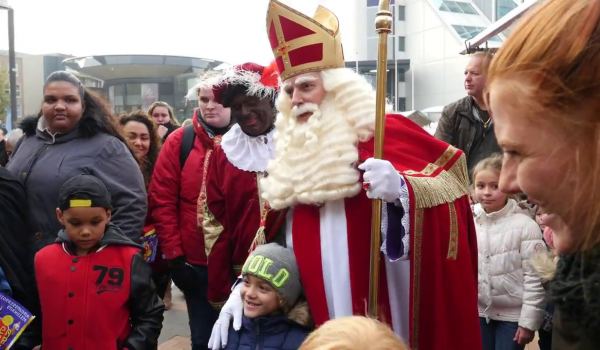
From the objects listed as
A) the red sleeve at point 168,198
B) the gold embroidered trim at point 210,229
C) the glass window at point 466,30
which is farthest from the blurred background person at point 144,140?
the glass window at point 466,30

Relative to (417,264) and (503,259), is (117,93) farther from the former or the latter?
(417,264)

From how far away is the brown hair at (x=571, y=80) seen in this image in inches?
29.9

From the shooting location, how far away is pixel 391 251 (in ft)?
7.04

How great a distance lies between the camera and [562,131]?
805mm

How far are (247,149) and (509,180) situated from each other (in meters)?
2.43

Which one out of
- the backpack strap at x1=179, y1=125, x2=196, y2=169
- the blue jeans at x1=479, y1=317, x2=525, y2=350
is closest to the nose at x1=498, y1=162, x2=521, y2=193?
the blue jeans at x1=479, y1=317, x2=525, y2=350

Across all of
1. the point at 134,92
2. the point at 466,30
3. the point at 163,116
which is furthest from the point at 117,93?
the point at 163,116

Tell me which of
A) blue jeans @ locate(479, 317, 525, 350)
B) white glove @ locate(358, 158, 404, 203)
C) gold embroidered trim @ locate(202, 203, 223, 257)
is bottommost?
blue jeans @ locate(479, 317, 525, 350)

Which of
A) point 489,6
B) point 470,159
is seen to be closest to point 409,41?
point 489,6

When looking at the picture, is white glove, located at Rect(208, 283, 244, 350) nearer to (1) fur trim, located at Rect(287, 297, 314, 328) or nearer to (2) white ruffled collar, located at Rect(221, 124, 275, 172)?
(1) fur trim, located at Rect(287, 297, 314, 328)

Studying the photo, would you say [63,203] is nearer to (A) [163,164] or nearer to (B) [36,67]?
(A) [163,164]

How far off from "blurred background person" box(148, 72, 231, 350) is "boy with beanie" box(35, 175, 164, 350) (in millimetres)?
817

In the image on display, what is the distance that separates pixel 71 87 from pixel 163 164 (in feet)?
2.63

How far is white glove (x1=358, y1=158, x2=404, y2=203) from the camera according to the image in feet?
6.59
